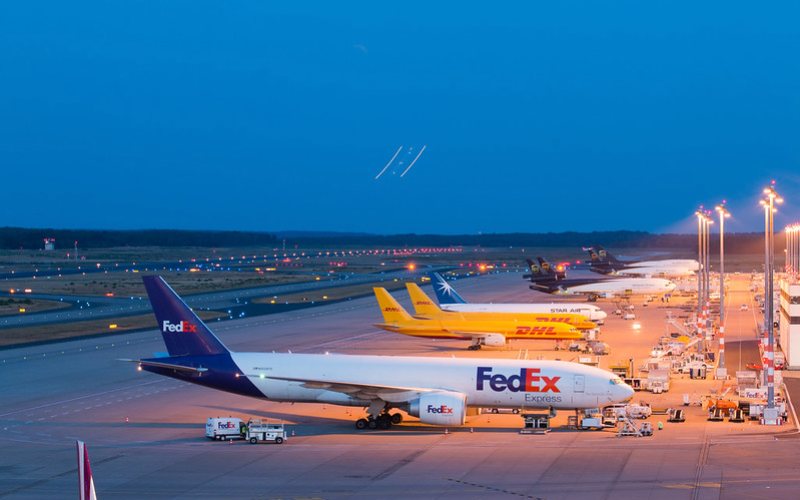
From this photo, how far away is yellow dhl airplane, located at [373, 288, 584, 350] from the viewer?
78250mm

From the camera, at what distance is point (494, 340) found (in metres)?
79.6

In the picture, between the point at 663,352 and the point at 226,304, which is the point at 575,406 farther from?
the point at 226,304

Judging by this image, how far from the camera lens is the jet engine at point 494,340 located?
79500mm

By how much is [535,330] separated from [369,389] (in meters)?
38.7

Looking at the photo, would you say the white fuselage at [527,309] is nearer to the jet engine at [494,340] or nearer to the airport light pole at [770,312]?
the jet engine at [494,340]

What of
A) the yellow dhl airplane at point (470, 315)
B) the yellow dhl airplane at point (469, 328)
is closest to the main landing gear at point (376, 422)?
the yellow dhl airplane at point (469, 328)

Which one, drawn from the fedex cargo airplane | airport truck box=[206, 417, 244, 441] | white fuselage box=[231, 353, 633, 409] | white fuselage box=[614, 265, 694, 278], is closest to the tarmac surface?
airport truck box=[206, 417, 244, 441]

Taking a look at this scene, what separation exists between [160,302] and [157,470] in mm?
12624

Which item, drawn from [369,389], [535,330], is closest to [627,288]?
[535,330]

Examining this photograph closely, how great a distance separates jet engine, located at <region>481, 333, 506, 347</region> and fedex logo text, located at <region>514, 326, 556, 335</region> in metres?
2.10

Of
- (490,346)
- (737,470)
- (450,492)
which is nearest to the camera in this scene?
(450,492)

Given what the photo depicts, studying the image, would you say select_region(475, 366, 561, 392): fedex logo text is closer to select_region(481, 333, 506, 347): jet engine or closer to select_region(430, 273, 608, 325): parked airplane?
select_region(481, 333, 506, 347): jet engine

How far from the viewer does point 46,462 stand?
123 feet

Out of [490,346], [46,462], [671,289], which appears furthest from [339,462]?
[671,289]
